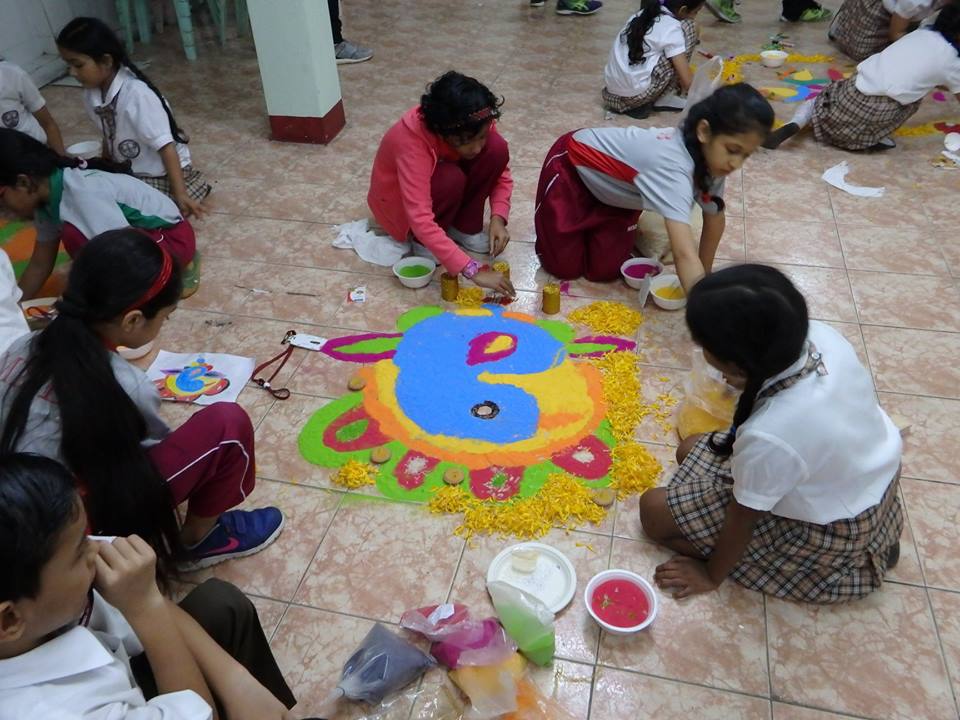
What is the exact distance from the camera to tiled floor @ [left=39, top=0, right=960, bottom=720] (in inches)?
63.7

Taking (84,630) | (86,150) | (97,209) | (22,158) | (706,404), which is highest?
→ (22,158)

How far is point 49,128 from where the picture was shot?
3.57 meters

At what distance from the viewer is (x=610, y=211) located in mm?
2791

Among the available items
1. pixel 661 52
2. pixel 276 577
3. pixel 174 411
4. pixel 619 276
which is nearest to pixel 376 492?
pixel 276 577

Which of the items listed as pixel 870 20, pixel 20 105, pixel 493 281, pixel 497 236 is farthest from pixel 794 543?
pixel 870 20

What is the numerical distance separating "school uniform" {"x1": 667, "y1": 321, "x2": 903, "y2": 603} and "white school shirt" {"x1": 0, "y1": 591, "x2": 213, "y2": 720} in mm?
1098

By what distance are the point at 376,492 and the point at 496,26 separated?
4.62 meters

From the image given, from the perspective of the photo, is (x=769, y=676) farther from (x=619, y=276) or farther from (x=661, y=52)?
(x=661, y=52)

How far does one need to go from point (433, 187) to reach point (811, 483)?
184cm

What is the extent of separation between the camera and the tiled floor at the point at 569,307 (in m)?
1.62

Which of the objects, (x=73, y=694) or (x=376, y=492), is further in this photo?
(x=376, y=492)

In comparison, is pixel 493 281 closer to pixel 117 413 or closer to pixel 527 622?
pixel 527 622

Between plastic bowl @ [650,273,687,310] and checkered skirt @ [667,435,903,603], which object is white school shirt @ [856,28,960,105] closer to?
plastic bowl @ [650,273,687,310]

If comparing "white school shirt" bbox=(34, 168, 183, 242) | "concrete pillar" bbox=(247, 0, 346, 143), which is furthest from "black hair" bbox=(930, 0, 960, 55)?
"white school shirt" bbox=(34, 168, 183, 242)
